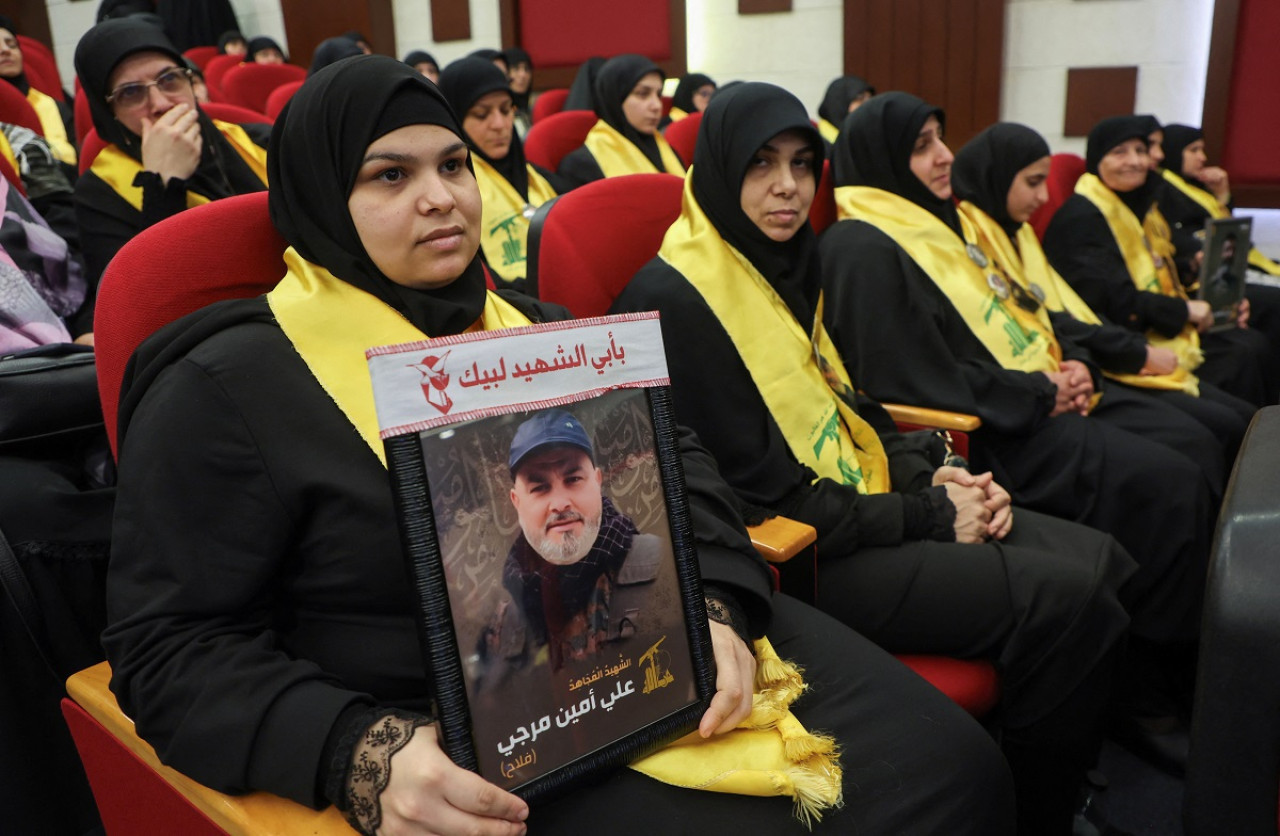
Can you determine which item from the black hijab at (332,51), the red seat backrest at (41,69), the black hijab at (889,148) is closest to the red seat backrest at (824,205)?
the black hijab at (889,148)

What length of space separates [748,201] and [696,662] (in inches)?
41.0

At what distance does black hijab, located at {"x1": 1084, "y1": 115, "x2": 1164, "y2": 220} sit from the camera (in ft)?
11.5

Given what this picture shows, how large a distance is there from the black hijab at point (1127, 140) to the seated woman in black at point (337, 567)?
119 inches

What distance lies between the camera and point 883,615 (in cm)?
146

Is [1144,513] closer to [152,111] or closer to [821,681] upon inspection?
[821,681]

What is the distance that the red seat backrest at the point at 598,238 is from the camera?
1.74 m

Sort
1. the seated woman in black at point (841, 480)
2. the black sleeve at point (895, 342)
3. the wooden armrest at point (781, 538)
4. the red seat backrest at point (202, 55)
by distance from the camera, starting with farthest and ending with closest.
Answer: the red seat backrest at point (202, 55)
the black sleeve at point (895, 342)
the seated woman in black at point (841, 480)
the wooden armrest at point (781, 538)

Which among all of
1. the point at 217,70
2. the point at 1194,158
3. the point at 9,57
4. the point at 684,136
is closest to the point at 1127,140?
the point at 1194,158

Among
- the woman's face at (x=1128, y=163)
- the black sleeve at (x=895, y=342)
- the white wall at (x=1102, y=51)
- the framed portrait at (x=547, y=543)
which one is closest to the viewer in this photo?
the framed portrait at (x=547, y=543)

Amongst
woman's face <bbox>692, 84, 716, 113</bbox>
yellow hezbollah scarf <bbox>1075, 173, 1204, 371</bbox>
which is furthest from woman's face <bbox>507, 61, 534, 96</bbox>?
yellow hezbollah scarf <bbox>1075, 173, 1204, 371</bbox>

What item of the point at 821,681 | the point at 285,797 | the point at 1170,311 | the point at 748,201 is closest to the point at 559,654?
the point at 285,797

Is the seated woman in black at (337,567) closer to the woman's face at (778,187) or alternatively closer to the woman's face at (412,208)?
the woman's face at (412,208)

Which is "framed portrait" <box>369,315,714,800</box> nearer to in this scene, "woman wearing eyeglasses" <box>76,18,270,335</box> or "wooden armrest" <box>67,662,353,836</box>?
"wooden armrest" <box>67,662,353,836</box>

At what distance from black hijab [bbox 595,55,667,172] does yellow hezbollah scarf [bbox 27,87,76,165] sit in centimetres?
223
